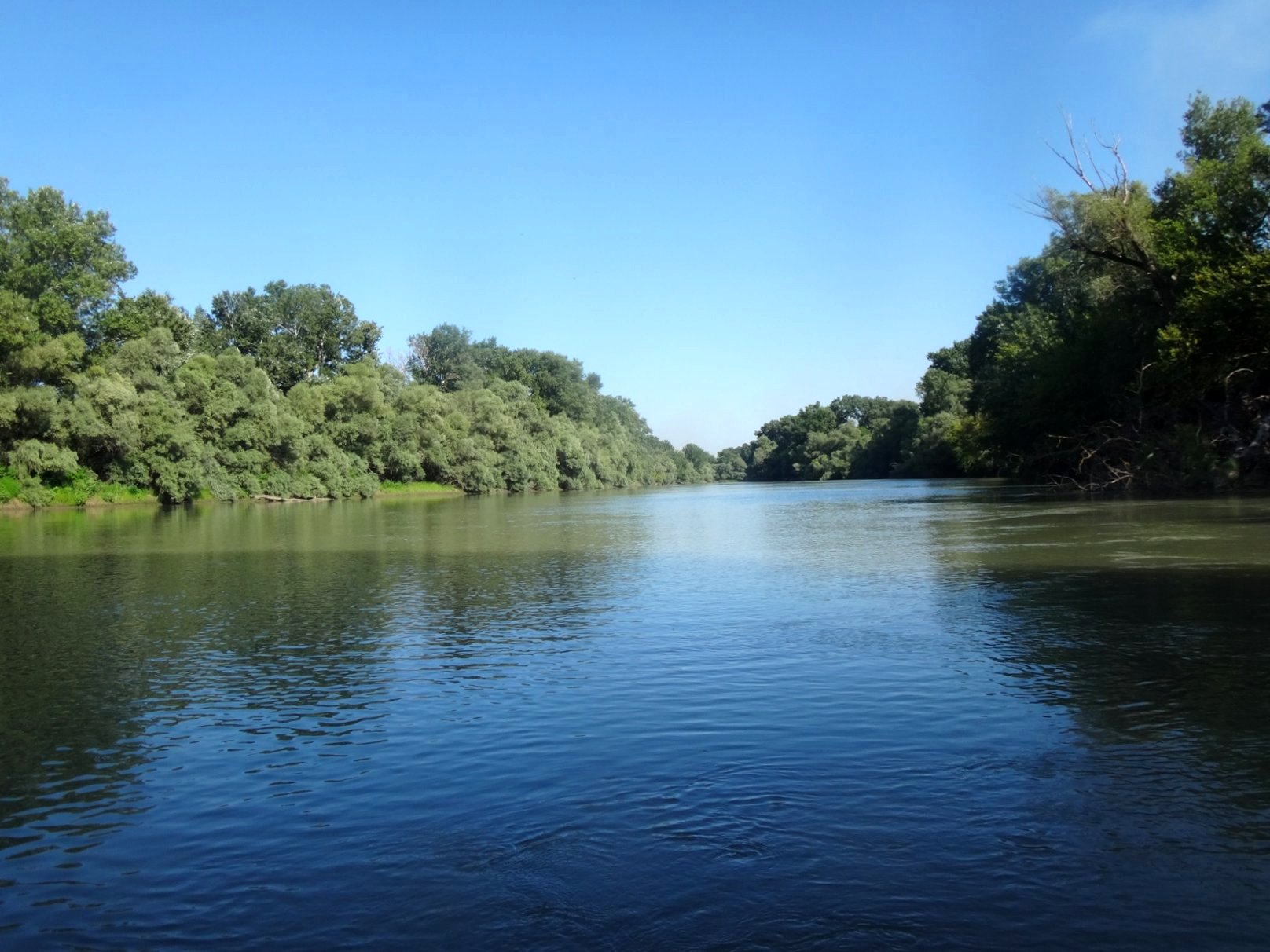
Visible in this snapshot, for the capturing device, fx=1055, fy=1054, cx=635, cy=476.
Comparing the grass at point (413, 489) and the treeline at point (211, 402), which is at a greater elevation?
the treeline at point (211, 402)

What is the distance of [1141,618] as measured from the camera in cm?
1662

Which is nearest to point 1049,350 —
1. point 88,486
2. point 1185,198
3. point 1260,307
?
point 1185,198

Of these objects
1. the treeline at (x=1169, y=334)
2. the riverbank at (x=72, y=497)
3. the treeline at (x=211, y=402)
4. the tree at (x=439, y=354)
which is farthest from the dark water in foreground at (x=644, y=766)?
the tree at (x=439, y=354)

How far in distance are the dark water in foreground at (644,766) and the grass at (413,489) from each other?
7652 cm

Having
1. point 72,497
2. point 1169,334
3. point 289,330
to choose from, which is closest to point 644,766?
point 1169,334

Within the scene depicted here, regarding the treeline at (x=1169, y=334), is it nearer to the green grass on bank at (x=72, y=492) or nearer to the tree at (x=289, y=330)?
the green grass on bank at (x=72, y=492)

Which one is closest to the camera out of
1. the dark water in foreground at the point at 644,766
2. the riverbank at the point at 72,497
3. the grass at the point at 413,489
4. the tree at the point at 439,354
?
the dark water in foreground at the point at 644,766

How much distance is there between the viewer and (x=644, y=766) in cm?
934

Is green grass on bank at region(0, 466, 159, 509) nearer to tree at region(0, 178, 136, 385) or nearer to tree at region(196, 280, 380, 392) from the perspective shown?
tree at region(0, 178, 136, 385)

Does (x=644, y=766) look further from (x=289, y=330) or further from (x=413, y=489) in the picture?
(x=289, y=330)

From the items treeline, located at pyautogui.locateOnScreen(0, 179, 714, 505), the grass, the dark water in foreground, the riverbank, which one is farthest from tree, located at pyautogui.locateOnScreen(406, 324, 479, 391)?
the dark water in foreground

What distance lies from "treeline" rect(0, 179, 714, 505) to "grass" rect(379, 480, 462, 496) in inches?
27.4

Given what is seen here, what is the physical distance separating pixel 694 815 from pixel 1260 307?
4651 cm

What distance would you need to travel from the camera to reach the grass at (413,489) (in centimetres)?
9788
